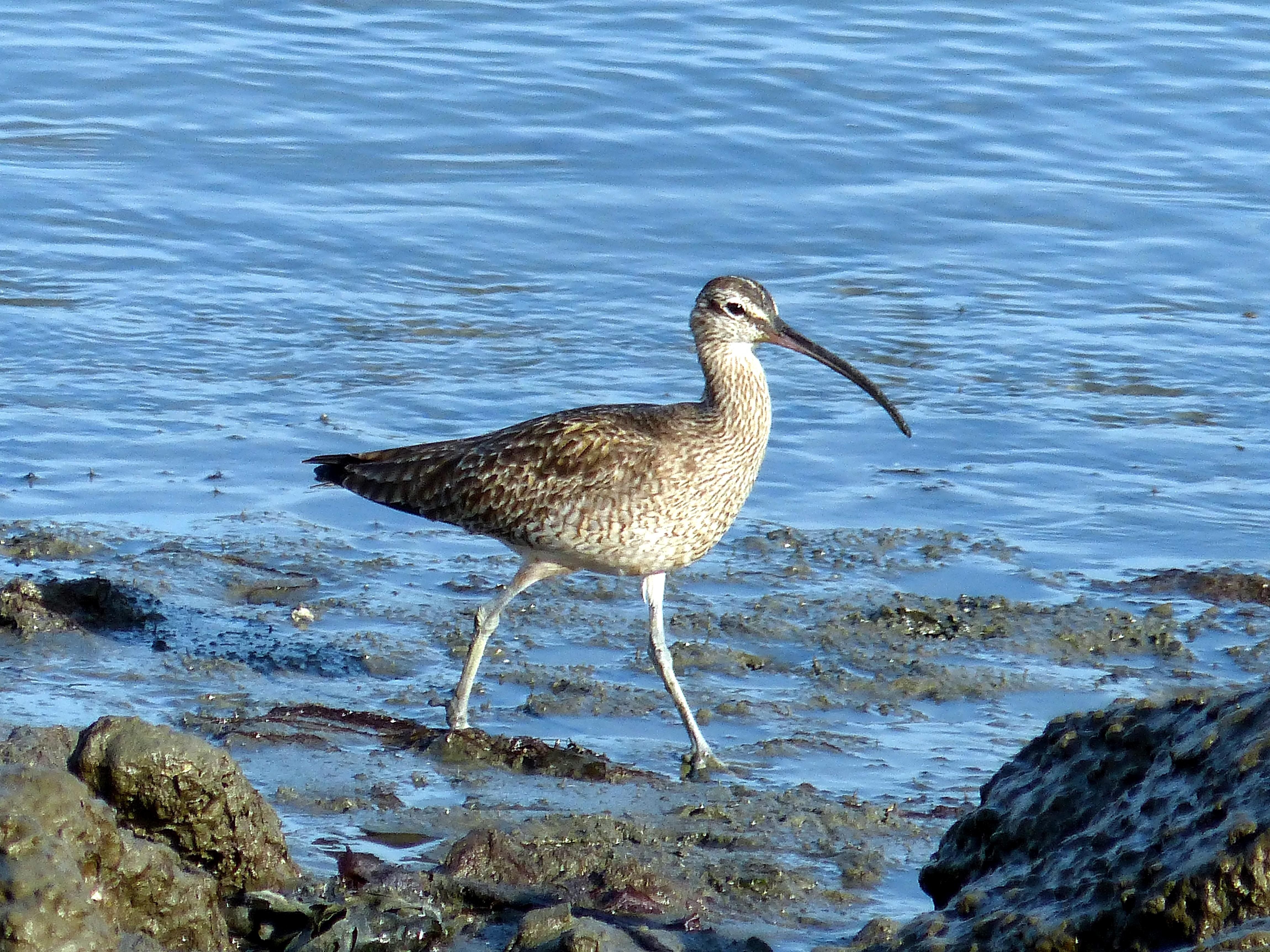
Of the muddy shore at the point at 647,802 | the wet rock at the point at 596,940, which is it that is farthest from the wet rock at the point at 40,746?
the wet rock at the point at 596,940

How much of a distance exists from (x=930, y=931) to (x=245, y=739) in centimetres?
275

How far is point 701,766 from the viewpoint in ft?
20.9

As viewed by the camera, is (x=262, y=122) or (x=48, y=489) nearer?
(x=48, y=489)

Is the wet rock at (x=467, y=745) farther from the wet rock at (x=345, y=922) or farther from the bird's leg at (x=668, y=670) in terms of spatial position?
the wet rock at (x=345, y=922)

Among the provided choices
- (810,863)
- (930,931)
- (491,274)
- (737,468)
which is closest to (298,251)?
(491,274)

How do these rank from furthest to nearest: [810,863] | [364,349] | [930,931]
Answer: [364,349] < [810,863] < [930,931]

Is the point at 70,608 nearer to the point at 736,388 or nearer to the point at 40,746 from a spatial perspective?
the point at 40,746

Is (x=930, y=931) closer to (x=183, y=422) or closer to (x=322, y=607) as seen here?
(x=322, y=607)

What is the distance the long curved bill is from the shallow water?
2.69 ft

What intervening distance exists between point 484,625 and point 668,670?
0.72 metres

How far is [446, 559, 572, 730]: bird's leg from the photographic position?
6637mm

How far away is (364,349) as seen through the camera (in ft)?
37.0

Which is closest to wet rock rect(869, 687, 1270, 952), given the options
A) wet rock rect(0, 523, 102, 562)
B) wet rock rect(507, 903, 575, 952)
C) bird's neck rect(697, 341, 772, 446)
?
wet rock rect(507, 903, 575, 952)

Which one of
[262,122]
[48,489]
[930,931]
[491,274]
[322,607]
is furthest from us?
[262,122]
